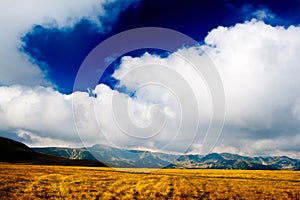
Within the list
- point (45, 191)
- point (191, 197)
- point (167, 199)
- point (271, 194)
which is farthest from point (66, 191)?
point (271, 194)

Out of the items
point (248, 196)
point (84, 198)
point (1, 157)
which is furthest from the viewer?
point (1, 157)

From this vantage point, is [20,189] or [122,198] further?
[20,189]

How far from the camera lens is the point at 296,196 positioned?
30344 millimetres

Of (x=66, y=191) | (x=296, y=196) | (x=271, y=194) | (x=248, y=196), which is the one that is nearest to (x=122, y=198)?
(x=66, y=191)

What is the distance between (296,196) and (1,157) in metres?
140

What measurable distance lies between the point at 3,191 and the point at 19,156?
13072cm

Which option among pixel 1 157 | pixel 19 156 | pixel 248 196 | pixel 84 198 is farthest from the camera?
pixel 19 156

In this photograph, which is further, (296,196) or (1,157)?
(1,157)

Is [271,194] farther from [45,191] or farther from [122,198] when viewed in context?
[45,191]

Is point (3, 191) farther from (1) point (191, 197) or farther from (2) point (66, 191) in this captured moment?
(1) point (191, 197)

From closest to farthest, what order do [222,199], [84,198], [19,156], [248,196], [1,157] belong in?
[84,198]
[222,199]
[248,196]
[1,157]
[19,156]

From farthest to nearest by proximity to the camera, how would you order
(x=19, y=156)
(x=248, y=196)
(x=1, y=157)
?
(x=19, y=156)
(x=1, y=157)
(x=248, y=196)

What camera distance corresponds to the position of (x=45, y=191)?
27484 millimetres

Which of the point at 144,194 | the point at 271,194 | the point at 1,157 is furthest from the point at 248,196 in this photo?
the point at 1,157
